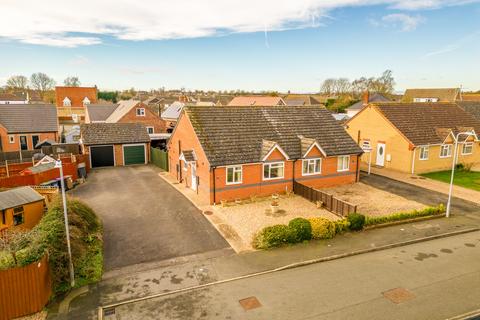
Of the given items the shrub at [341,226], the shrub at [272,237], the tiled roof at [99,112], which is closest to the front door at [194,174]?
the shrub at [272,237]

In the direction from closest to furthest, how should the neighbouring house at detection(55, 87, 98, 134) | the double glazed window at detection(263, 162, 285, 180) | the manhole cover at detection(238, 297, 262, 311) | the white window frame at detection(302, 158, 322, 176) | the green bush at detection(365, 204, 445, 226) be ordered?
the manhole cover at detection(238, 297, 262, 311), the green bush at detection(365, 204, 445, 226), the double glazed window at detection(263, 162, 285, 180), the white window frame at detection(302, 158, 322, 176), the neighbouring house at detection(55, 87, 98, 134)

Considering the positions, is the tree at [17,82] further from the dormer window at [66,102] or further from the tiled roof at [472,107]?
the tiled roof at [472,107]

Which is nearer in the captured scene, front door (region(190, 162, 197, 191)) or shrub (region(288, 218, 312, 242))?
shrub (region(288, 218, 312, 242))

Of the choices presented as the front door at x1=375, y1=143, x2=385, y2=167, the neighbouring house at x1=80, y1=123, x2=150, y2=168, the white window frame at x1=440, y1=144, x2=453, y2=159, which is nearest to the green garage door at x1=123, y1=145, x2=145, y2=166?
the neighbouring house at x1=80, y1=123, x2=150, y2=168

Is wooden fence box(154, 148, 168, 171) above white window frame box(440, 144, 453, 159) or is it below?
below

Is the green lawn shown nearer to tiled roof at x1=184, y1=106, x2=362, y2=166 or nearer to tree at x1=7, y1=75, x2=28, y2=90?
tiled roof at x1=184, y1=106, x2=362, y2=166

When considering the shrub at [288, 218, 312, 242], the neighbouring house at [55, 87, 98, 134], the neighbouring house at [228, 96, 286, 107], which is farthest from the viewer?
the neighbouring house at [55, 87, 98, 134]

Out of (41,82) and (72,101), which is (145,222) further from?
(41,82)
